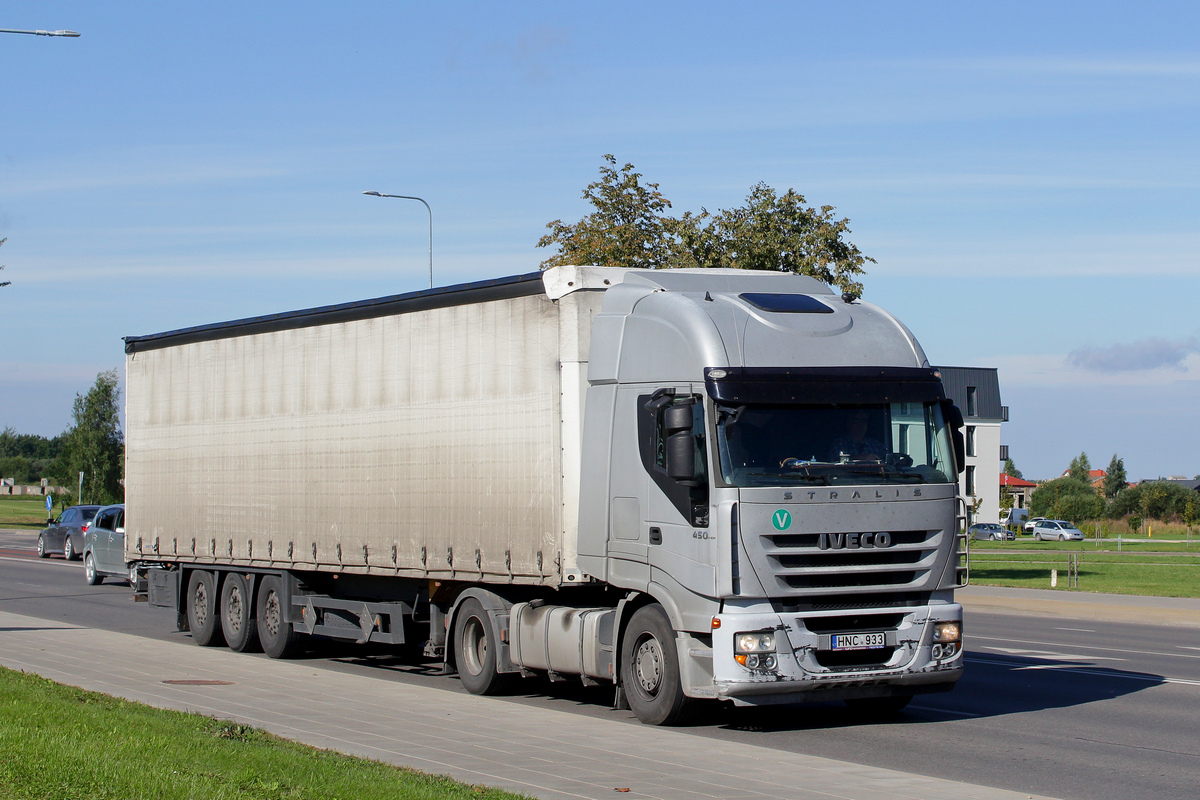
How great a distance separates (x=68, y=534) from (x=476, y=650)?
101 ft

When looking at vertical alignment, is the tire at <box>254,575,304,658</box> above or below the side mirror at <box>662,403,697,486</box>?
below

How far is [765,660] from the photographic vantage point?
33.1 ft

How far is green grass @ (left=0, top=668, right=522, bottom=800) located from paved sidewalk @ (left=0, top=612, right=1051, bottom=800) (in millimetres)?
550

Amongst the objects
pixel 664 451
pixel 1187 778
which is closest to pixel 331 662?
pixel 664 451

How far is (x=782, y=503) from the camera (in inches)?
396

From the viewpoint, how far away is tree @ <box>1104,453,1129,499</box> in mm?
149000

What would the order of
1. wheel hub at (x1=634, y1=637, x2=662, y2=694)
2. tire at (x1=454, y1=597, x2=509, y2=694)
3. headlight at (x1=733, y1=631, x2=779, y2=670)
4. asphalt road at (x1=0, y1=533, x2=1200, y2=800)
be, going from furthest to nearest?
tire at (x1=454, y1=597, x2=509, y2=694)
wheel hub at (x1=634, y1=637, x2=662, y2=694)
headlight at (x1=733, y1=631, x2=779, y2=670)
asphalt road at (x1=0, y1=533, x2=1200, y2=800)

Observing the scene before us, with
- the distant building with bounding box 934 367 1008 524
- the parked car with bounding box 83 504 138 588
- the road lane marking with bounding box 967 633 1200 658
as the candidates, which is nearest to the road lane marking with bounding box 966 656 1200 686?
the road lane marking with bounding box 967 633 1200 658

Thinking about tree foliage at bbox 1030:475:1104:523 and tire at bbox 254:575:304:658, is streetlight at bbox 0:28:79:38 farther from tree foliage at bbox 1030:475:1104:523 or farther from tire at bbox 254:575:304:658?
tree foliage at bbox 1030:475:1104:523

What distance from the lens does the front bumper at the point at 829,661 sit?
10070 millimetres

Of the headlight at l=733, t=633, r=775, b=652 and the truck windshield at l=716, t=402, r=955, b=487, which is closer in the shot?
the headlight at l=733, t=633, r=775, b=652

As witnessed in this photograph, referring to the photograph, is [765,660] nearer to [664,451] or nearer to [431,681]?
[664,451]

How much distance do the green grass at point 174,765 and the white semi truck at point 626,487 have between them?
2979mm

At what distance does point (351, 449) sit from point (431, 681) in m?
2.61
